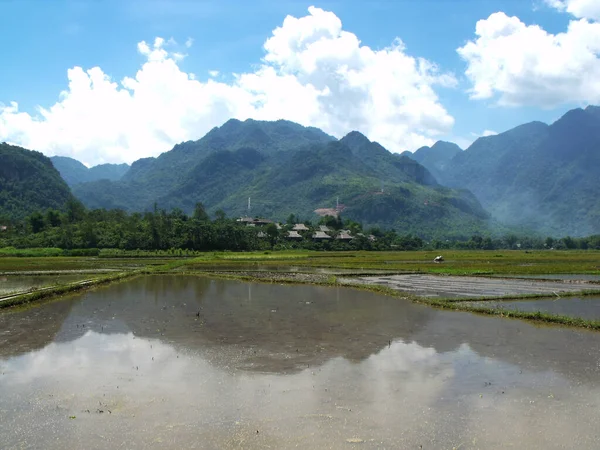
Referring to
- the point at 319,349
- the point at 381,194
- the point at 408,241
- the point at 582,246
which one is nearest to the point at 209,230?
the point at 408,241

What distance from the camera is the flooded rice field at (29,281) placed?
28231 millimetres

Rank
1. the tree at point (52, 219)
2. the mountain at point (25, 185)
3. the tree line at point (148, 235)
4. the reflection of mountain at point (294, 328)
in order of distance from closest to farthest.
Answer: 1. the reflection of mountain at point (294, 328)
2. the tree line at point (148, 235)
3. the tree at point (52, 219)
4. the mountain at point (25, 185)

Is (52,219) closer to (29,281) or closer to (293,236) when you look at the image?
(293,236)

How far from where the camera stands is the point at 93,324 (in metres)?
18.7

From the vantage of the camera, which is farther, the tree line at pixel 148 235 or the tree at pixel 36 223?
the tree at pixel 36 223

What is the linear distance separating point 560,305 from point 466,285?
8307 mm

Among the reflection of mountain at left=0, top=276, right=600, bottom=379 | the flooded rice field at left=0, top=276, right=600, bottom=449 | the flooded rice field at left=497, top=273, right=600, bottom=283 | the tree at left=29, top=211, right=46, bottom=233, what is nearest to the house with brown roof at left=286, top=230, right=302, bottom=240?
the tree at left=29, top=211, right=46, bottom=233

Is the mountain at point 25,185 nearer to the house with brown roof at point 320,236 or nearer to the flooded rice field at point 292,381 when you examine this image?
the house with brown roof at point 320,236

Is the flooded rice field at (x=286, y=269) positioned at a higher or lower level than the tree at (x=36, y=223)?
lower

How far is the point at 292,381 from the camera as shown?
11961 mm

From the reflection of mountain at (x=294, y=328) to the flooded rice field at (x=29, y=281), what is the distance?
5782mm

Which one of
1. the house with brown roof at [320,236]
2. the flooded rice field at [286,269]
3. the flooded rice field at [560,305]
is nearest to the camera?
the flooded rice field at [560,305]

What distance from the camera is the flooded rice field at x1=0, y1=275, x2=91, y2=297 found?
28.2m

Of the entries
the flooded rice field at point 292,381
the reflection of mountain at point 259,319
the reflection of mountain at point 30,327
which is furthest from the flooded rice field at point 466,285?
the reflection of mountain at point 30,327
